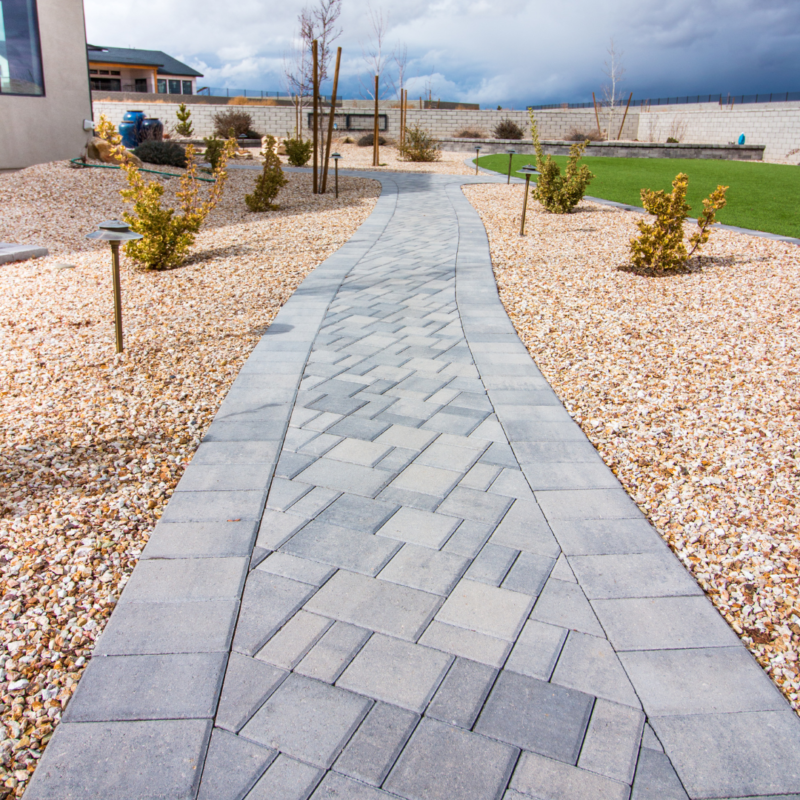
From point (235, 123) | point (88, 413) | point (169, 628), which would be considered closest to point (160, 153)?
point (88, 413)

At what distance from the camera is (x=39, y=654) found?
1.75m

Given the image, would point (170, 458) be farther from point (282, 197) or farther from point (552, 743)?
point (282, 197)

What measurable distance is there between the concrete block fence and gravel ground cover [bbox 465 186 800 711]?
70.1 feet

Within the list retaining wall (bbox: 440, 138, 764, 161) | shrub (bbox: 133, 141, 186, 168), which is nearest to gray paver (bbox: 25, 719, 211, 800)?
shrub (bbox: 133, 141, 186, 168)

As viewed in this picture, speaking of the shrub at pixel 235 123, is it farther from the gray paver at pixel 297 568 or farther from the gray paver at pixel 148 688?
the gray paver at pixel 148 688

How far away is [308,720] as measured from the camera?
1.55 m

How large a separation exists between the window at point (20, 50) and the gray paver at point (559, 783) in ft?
42.0

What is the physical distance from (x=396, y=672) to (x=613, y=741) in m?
0.57

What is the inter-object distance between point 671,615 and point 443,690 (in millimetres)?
785

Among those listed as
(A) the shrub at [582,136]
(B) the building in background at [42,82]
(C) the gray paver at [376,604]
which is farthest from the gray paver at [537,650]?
(A) the shrub at [582,136]

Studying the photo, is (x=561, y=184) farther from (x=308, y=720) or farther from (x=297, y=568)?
(x=308, y=720)

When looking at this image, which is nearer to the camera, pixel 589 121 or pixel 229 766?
pixel 229 766

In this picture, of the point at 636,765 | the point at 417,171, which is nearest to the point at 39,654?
the point at 636,765

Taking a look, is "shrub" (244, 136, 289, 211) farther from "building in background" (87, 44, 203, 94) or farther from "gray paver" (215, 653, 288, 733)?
"building in background" (87, 44, 203, 94)
